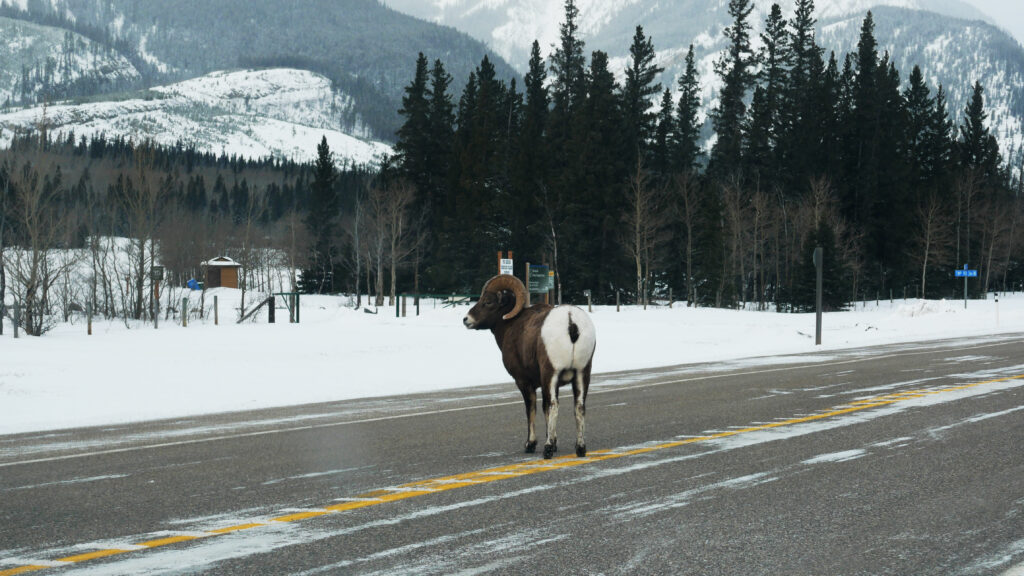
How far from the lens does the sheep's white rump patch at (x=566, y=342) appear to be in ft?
29.1

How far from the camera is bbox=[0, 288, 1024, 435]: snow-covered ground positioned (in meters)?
15.9

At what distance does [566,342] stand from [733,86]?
271ft

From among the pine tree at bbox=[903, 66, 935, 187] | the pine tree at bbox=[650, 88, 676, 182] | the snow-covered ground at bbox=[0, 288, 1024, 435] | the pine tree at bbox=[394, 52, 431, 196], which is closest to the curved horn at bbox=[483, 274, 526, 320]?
the snow-covered ground at bbox=[0, 288, 1024, 435]

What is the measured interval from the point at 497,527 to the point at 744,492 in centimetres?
223

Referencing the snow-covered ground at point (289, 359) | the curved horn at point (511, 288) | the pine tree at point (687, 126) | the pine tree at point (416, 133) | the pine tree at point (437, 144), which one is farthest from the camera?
the pine tree at point (687, 126)

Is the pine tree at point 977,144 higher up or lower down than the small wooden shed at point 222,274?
higher up

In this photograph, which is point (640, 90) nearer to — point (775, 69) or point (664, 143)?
point (664, 143)

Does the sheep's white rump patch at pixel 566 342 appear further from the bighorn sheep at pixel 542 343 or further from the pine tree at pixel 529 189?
the pine tree at pixel 529 189

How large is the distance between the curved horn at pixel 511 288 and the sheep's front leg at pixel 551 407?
2.94ft

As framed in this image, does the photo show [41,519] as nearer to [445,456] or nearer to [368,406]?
[445,456]

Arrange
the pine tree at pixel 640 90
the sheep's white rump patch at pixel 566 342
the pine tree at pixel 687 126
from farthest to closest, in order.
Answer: the pine tree at pixel 687 126
the pine tree at pixel 640 90
the sheep's white rump patch at pixel 566 342

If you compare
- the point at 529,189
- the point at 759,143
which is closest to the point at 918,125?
the point at 759,143

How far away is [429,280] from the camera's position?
81.3m

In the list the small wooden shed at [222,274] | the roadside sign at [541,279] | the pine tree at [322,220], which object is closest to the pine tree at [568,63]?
the pine tree at [322,220]
